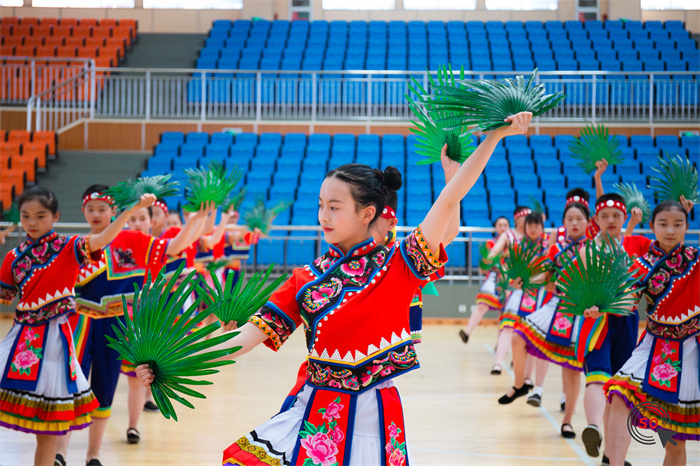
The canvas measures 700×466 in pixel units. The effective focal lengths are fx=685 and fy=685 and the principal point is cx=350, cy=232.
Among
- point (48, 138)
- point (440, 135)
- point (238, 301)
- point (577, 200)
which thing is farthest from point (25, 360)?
point (48, 138)

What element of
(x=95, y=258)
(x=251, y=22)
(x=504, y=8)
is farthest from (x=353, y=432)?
(x=504, y=8)

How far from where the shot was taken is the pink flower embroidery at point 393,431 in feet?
6.21

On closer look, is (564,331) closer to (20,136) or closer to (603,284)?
(603,284)

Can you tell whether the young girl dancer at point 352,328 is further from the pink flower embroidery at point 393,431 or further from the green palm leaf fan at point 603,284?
the green palm leaf fan at point 603,284

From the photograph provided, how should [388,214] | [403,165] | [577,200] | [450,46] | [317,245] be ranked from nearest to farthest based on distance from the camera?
1. [388,214]
2. [577,200]
3. [317,245]
4. [403,165]
5. [450,46]

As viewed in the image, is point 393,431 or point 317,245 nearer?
point 393,431

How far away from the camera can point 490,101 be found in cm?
187

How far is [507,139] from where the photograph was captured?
13023mm

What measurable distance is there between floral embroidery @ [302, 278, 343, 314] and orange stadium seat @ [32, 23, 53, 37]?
1671 cm

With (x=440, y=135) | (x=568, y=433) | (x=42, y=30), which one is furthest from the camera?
(x=42, y=30)

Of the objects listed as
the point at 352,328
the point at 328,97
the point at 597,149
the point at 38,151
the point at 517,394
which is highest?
the point at 328,97

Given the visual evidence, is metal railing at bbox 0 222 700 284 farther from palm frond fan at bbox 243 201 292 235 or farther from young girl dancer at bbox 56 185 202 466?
young girl dancer at bbox 56 185 202 466

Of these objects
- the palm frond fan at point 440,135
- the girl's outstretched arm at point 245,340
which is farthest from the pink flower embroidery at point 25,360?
the palm frond fan at point 440,135

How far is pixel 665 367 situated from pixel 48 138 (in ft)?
40.3
